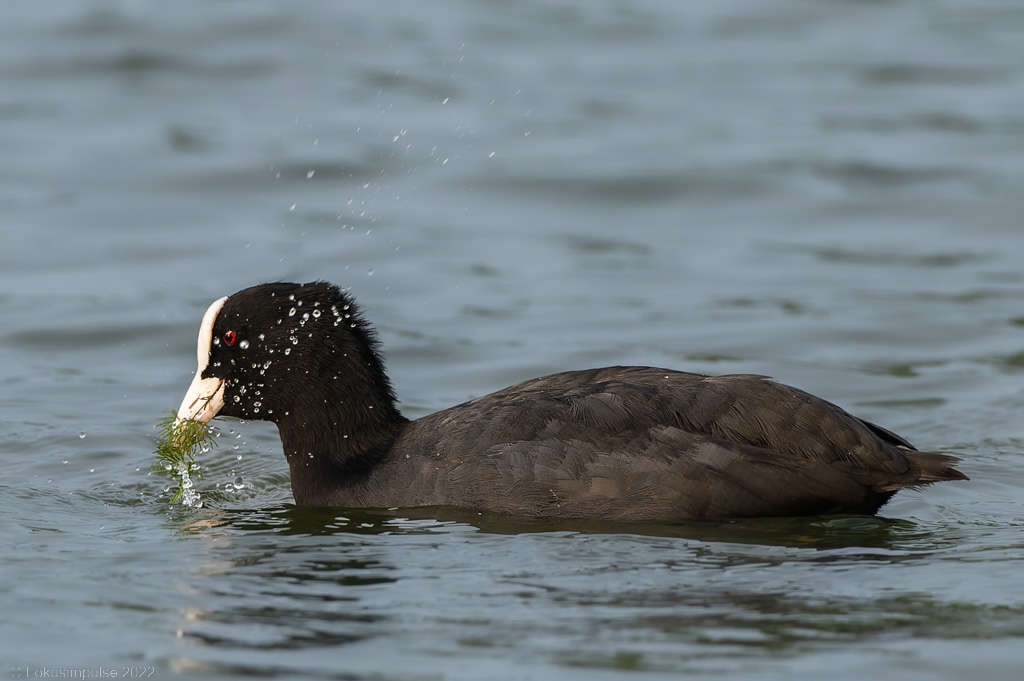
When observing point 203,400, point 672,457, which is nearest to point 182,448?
point 203,400

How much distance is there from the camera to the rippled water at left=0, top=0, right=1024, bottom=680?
5156mm

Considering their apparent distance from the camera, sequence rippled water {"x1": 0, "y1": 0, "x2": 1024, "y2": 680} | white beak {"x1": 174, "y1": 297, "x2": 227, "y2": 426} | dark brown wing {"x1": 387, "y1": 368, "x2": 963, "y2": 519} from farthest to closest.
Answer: white beak {"x1": 174, "y1": 297, "x2": 227, "y2": 426} < dark brown wing {"x1": 387, "y1": 368, "x2": 963, "y2": 519} < rippled water {"x1": 0, "y1": 0, "x2": 1024, "y2": 680}

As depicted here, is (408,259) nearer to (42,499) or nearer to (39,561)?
(42,499)

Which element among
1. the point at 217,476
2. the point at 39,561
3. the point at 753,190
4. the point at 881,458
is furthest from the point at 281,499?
the point at 753,190

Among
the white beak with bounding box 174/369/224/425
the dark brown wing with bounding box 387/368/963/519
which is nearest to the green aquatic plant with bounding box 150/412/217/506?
the white beak with bounding box 174/369/224/425

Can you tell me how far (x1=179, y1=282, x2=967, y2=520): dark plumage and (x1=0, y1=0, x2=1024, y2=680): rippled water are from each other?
0.14 meters

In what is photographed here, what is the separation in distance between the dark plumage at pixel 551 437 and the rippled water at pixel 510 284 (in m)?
0.14

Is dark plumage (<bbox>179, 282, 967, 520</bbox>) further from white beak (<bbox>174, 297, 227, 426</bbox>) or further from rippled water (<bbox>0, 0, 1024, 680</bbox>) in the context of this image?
rippled water (<bbox>0, 0, 1024, 680</bbox>)

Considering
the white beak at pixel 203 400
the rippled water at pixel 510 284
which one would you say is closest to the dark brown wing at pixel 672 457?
the rippled water at pixel 510 284

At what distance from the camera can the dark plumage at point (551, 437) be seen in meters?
6.21

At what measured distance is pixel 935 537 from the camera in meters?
6.36

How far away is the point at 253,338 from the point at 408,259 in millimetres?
5103

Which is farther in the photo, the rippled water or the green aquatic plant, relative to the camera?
the green aquatic plant

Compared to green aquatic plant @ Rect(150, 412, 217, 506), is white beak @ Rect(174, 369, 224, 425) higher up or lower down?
higher up
